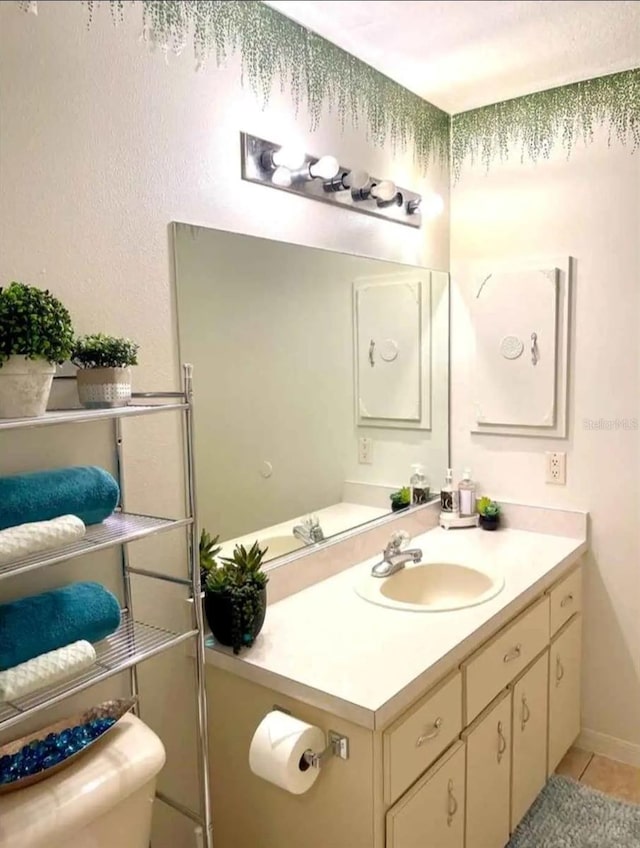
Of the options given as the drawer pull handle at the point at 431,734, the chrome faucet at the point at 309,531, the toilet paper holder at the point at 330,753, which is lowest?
the drawer pull handle at the point at 431,734

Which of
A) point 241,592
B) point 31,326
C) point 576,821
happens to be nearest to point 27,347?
point 31,326

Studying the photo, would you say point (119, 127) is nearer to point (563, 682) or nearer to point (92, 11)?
point (92, 11)

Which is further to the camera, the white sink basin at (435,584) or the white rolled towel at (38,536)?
the white sink basin at (435,584)

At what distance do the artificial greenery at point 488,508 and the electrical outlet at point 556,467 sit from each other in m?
0.22

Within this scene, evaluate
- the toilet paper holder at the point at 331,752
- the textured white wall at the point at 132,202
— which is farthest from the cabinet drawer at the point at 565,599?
the textured white wall at the point at 132,202

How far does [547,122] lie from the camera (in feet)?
7.23

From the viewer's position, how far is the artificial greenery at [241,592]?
1451 millimetres

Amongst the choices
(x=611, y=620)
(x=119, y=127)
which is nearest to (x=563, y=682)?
(x=611, y=620)

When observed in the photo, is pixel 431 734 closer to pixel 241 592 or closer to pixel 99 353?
→ pixel 241 592

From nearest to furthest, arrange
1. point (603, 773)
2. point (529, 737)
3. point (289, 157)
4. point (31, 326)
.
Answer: point (31, 326) → point (289, 157) → point (529, 737) → point (603, 773)

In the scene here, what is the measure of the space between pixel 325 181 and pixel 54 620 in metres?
1.37

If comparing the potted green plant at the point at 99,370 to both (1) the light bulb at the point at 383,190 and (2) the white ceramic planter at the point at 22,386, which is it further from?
(1) the light bulb at the point at 383,190

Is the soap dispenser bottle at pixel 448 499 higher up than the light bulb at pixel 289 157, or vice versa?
the light bulb at pixel 289 157

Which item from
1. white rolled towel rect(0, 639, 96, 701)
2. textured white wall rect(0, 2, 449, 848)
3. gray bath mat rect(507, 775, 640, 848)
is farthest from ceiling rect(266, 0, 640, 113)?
gray bath mat rect(507, 775, 640, 848)
